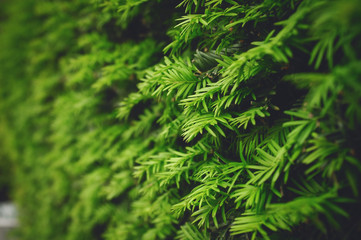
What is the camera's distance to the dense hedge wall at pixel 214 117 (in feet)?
1.64

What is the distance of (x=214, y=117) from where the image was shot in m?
0.71

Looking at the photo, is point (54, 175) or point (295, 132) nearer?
point (295, 132)

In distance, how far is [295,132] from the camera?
549 millimetres

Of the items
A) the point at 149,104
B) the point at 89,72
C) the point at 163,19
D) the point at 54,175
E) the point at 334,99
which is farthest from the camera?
the point at 54,175

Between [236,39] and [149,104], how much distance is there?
64 centimetres

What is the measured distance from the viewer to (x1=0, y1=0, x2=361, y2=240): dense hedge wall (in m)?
0.50

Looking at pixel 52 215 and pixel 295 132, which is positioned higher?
pixel 295 132

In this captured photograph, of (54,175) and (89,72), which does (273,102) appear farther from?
(54,175)

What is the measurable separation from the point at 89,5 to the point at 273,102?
156 centimetres

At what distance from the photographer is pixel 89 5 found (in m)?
1.53

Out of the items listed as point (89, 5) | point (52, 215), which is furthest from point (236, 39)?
point (52, 215)

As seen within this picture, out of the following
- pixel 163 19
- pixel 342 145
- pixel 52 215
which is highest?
pixel 163 19

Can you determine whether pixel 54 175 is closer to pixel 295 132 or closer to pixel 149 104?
pixel 149 104

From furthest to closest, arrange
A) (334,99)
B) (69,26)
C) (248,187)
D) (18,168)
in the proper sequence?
(18,168)
(69,26)
(248,187)
(334,99)
